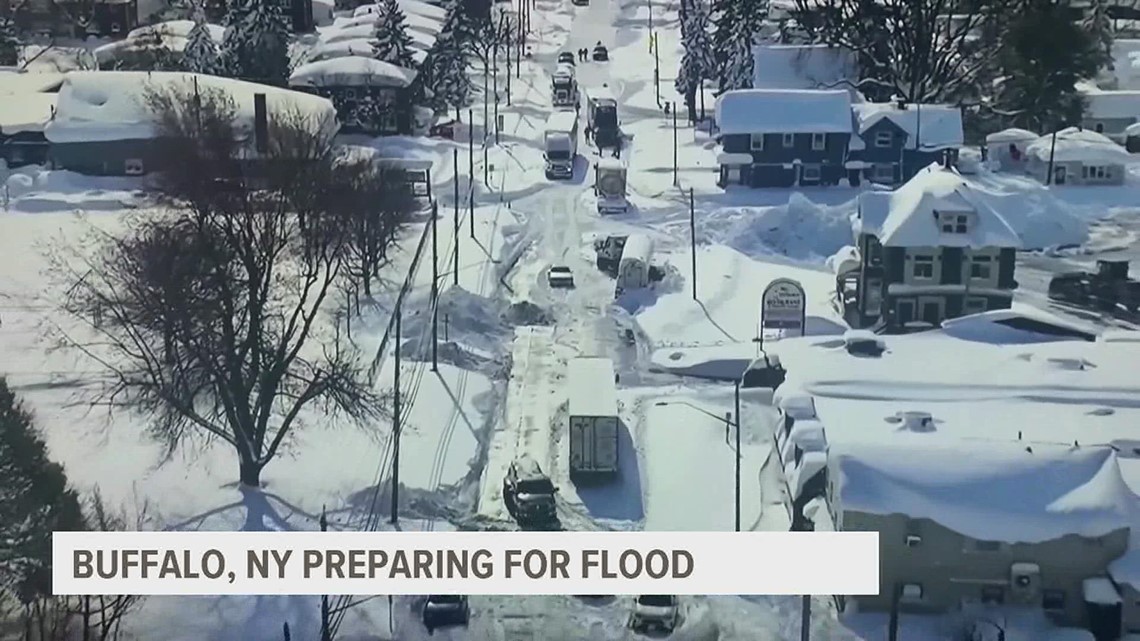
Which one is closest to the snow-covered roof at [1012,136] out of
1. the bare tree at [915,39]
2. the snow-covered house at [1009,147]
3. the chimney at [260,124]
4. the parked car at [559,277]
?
the snow-covered house at [1009,147]

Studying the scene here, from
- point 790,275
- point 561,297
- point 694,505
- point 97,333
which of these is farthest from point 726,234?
point 97,333

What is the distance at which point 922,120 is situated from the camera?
23.0 ft

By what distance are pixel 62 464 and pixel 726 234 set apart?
3.32 m

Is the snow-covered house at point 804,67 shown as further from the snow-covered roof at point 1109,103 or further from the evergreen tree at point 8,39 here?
the evergreen tree at point 8,39

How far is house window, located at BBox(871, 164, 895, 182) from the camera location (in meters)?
7.53

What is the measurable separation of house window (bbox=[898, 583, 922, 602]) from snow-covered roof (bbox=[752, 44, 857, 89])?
2653 mm

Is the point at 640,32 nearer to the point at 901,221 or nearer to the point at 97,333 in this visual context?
the point at 901,221

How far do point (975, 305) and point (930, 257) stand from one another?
1.17 ft

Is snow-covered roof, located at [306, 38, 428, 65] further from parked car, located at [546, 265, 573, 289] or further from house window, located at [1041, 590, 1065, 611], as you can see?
house window, located at [1041, 590, 1065, 611]

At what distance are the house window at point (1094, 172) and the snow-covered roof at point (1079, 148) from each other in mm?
32

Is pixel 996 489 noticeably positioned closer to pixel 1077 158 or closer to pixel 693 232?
pixel 1077 158

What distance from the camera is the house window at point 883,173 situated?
7527 mm

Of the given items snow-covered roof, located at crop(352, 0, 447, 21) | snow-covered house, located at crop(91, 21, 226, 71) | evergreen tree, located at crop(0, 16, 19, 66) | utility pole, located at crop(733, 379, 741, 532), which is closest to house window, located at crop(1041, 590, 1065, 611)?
utility pole, located at crop(733, 379, 741, 532)

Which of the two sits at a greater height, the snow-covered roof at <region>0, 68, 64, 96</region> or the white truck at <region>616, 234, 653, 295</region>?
the snow-covered roof at <region>0, 68, 64, 96</region>
